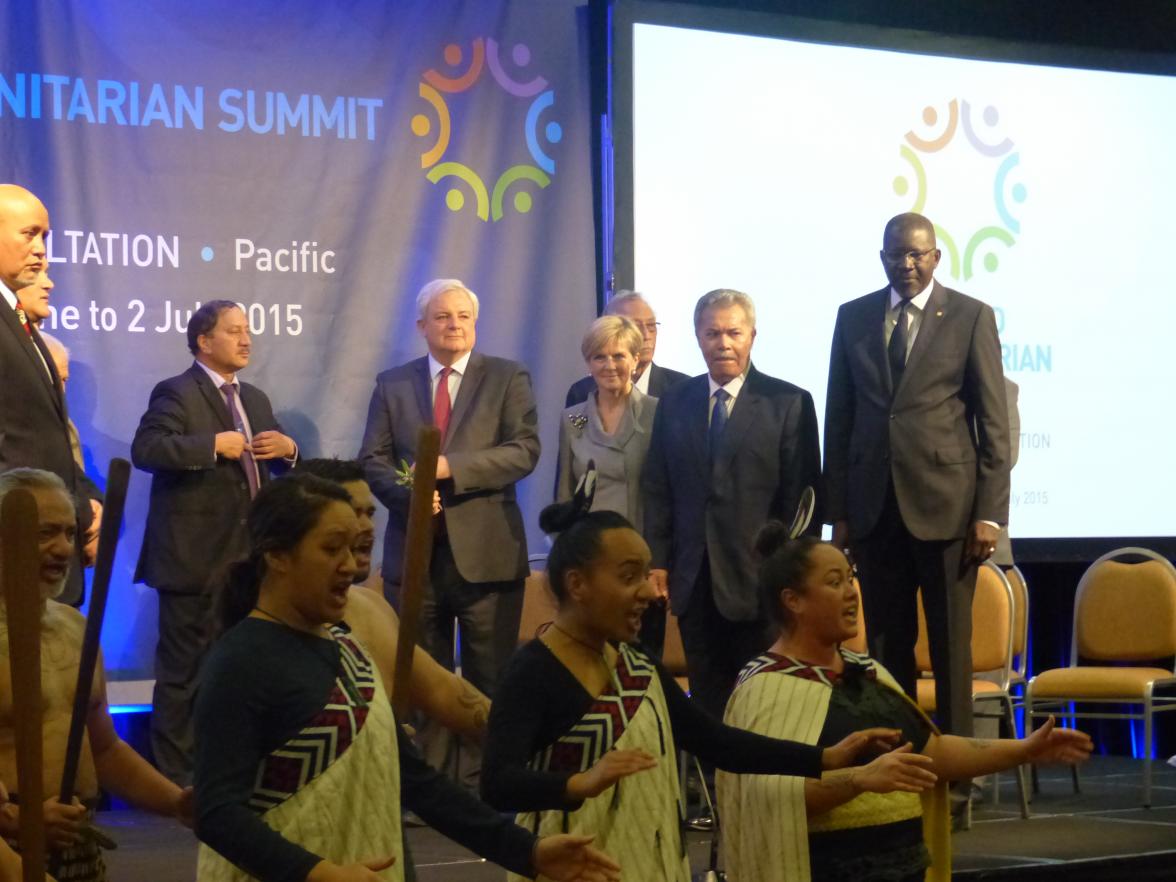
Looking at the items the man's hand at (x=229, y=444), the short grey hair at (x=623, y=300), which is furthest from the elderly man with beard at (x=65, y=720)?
the short grey hair at (x=623, y=300)

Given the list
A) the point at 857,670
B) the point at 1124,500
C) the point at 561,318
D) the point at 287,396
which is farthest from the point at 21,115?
the point at 1124,500

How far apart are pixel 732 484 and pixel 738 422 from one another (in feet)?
0.56

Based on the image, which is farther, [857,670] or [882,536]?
[882,536]

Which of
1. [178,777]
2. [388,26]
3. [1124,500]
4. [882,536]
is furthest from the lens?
[1124,500]

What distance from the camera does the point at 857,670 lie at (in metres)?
3.00

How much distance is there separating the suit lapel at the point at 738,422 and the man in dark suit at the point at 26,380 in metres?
1.62

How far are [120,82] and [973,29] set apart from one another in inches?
140

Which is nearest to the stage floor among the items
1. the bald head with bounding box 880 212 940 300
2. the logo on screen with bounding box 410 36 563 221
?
the bald head with bounding box 880 212 940 300

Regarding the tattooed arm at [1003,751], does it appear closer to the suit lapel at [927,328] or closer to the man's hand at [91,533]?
the suit lapel at [927,328]

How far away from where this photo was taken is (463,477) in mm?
4906

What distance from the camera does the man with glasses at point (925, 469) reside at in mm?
4539

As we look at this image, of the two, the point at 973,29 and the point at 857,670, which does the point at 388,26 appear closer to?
the point at 973,29

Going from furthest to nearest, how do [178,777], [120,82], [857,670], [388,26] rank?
[388,26]
[120,82]
[178,777]
[857,670]

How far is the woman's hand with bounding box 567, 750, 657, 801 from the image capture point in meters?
2.12
